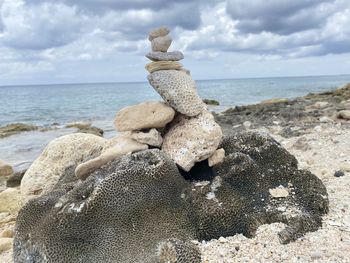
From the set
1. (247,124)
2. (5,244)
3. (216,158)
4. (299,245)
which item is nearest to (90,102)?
(247,124)

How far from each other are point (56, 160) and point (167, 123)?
8.85 feet

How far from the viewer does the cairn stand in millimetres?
6305

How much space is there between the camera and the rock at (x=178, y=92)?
6555mm

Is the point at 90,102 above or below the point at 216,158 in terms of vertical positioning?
below

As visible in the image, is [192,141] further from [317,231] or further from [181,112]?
[317,231]

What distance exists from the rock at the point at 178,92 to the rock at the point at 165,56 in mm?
282

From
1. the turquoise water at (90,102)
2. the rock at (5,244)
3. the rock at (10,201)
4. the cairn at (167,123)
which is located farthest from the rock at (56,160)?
the turquoise water at (90,102)

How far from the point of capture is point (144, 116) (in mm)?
6559

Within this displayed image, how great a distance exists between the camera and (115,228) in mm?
5172

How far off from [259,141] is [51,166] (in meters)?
4.08

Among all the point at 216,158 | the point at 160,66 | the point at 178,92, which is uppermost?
the point at 160,66

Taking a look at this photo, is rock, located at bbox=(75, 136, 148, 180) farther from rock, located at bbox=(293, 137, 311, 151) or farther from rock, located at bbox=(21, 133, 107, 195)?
rock, located at bbox=(293, 137, 311, 151)

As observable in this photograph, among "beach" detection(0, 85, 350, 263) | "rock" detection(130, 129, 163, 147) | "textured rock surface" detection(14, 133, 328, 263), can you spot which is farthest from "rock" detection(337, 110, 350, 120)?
"rock" detection(130, 129, 163, 147)

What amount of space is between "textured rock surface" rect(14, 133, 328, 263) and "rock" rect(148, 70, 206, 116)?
991 mm
